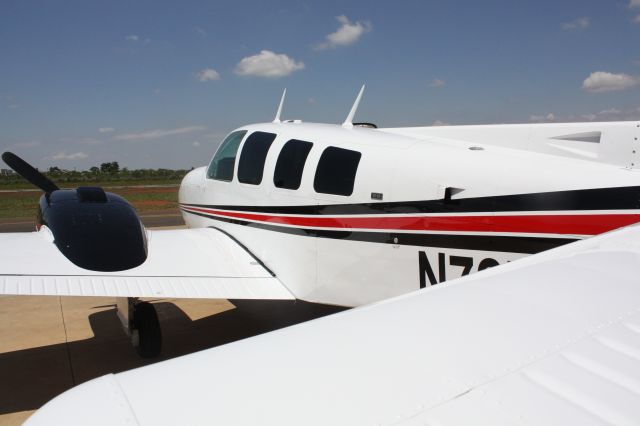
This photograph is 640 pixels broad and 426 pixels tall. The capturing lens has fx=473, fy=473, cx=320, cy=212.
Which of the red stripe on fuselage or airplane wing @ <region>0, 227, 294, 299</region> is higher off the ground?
Answer: the red stripe on fuselage

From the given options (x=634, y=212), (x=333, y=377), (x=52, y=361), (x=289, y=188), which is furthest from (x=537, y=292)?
(x=52, y=361)

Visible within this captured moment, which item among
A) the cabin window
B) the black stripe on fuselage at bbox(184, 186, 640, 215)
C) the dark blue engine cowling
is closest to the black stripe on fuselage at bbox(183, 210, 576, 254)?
the black stripe on fuselage at bbox(184, 186, 640, 215)

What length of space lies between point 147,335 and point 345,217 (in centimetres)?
304

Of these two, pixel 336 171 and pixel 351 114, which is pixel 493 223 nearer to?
pixel 336 171

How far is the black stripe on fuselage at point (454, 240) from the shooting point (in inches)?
137

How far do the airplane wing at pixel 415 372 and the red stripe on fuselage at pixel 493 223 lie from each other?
6.33 feet

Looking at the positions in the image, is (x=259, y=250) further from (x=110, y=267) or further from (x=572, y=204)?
(x=572, y=204)

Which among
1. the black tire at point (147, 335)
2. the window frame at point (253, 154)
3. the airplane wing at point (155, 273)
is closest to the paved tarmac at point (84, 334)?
the black tire at point (147, 335)

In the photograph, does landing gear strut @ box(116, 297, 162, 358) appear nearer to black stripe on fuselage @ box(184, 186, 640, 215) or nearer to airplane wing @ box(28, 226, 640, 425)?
black stripe on fuselage @ box(184, 186, 640, 215)

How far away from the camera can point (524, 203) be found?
353 cm

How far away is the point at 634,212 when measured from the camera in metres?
3.08

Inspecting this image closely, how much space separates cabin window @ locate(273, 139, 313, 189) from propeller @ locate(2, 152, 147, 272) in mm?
1794

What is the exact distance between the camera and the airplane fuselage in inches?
134

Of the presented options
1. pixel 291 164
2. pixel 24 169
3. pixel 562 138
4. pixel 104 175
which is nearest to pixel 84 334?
pixel 24 169
